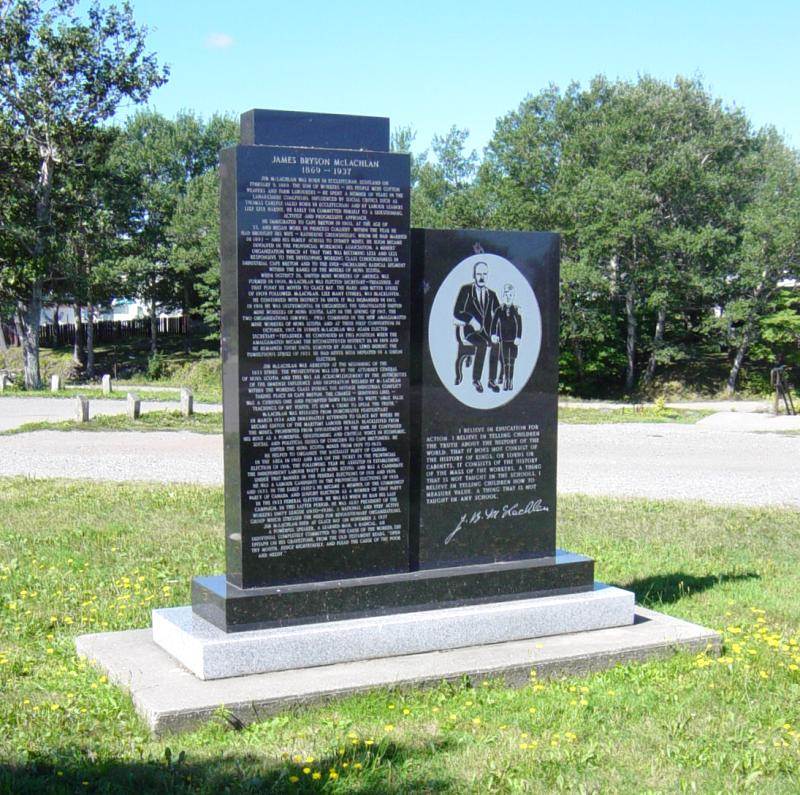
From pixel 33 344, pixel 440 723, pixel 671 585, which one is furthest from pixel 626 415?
pixel 33 344

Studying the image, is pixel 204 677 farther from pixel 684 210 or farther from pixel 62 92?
pixel 684 210

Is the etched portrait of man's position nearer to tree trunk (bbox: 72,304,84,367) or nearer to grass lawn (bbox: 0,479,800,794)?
grass lawn (bbox: 0,479,800,794)

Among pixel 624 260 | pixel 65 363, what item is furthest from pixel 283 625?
pixel 65 363

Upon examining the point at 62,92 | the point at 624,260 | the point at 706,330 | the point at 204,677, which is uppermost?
the point at 62,92

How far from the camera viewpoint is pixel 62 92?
34.9m

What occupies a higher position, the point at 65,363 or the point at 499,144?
the point at 499,144

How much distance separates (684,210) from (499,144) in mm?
8440

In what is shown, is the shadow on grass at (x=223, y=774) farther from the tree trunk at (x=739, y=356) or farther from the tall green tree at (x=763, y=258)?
the tree trunk at (x=739, y=356)

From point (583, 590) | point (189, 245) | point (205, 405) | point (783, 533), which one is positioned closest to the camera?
point (583, 590)

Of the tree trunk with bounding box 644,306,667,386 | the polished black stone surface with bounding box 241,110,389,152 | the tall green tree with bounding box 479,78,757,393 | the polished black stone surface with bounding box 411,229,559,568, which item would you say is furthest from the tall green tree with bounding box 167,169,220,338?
the polished black stone surface with bounding box 241,110,389,152

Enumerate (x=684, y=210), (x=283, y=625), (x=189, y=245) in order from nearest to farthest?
(x=283, y=625), (x=684, y=210), (x=189, y=245)

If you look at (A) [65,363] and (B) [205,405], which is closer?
(B) [205,405]

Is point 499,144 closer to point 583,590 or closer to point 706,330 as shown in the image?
point 706,330
